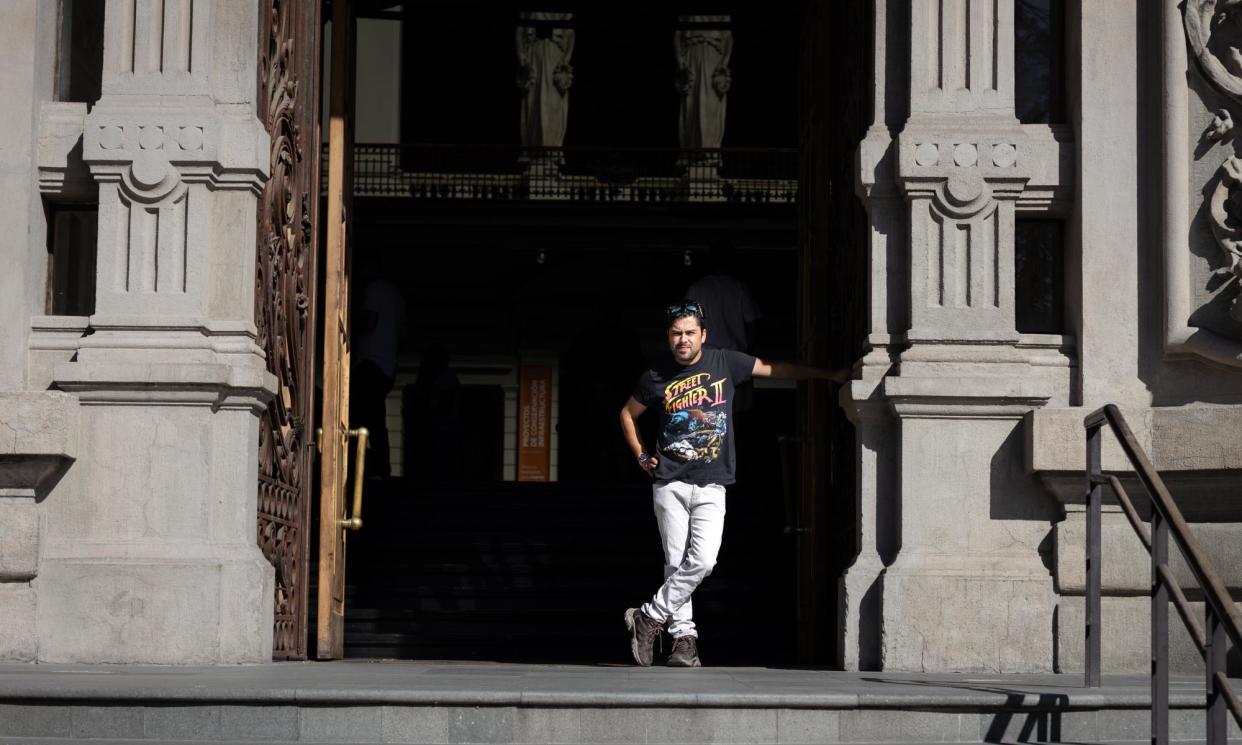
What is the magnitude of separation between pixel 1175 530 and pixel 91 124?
212 inches

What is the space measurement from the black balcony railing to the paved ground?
2274 centimetres

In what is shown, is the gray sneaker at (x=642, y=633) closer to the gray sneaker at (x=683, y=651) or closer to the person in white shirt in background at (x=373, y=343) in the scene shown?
the gray sneaker at (x=683, y=651)

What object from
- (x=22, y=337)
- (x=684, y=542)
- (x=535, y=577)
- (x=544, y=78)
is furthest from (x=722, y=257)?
(x=544, y=78)

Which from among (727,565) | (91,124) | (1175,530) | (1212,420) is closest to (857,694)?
(1175,530)

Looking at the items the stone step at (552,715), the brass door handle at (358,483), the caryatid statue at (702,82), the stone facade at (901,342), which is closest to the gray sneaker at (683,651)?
the stone facade at (901,342)

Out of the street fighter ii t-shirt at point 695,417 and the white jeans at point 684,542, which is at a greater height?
the street fighter ii t-shirt at point 695,417

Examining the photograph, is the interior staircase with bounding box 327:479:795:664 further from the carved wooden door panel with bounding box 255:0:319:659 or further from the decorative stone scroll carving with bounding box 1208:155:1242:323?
the decorative stone scroll carving with bounding box 1208:155:1242:323

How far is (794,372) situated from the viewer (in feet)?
32.3

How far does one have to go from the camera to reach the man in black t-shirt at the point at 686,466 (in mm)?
9617

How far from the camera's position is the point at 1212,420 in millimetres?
9328

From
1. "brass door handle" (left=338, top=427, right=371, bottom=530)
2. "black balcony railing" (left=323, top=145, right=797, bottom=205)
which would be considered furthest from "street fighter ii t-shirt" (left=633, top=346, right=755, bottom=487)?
"black balcony railing" (left=323, top=145, right=797, bottom=205)

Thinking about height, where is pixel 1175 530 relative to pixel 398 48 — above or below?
below

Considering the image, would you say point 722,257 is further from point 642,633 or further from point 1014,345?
point 642,633

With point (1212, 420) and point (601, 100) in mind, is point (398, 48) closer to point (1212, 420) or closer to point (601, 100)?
point (601, 100)
